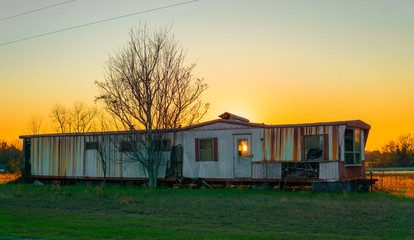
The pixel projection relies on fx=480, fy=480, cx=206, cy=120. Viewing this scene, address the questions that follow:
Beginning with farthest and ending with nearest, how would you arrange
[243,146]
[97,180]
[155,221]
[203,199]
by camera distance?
[97,180] → [243,146] → [203,199] → [155,221]

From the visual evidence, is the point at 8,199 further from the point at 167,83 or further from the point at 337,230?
the point at 337,230

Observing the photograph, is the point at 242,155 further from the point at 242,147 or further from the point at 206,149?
the point at 206,149

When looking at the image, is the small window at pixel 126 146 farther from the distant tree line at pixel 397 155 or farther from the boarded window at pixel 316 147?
the distant tree line at pixel 397 155

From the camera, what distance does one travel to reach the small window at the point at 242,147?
77.3 ft

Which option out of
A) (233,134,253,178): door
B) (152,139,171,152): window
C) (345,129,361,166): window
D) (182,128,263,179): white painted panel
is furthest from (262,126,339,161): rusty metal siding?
(152,139,171,152): window

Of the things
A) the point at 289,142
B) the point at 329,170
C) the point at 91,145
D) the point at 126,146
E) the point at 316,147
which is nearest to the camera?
the point at 329,170

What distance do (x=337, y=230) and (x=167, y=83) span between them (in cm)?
1588

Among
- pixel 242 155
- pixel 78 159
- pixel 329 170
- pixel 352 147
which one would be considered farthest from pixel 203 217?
pixel 78 159

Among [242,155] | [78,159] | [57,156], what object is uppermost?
[242,155]

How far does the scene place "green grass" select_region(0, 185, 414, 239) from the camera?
10852 mm

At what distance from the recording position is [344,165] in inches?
852

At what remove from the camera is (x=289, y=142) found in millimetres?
22406

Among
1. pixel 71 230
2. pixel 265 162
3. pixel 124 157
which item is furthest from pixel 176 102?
pixel 71 230

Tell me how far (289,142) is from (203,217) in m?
9.53
